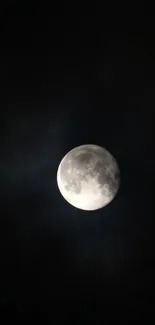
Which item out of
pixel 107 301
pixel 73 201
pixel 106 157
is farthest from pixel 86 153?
pixel 107 301

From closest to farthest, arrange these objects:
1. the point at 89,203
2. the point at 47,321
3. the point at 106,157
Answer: the point at 89,203 < the point at 106,157 < the point at 47,321

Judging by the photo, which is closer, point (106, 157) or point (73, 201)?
point (73, 201)

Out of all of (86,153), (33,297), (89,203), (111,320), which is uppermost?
(86,153)

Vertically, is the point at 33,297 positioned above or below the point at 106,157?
below

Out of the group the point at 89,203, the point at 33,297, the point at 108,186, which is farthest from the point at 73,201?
the point at 33,297

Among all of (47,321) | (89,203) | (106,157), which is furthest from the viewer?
(47,321)

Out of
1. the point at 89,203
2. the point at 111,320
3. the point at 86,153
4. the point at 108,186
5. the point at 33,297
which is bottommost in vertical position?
the point at 111,320

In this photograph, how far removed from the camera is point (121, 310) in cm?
309

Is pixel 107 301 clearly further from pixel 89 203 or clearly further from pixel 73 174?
pixel 73 174

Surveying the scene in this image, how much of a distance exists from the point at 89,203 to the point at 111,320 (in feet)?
4.38

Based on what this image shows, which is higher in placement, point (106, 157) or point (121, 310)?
point (106, 157)

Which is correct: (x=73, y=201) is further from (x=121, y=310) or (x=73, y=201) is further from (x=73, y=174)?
(x=121, y=310)

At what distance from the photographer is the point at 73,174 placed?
2461mm

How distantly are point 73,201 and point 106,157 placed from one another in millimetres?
470
